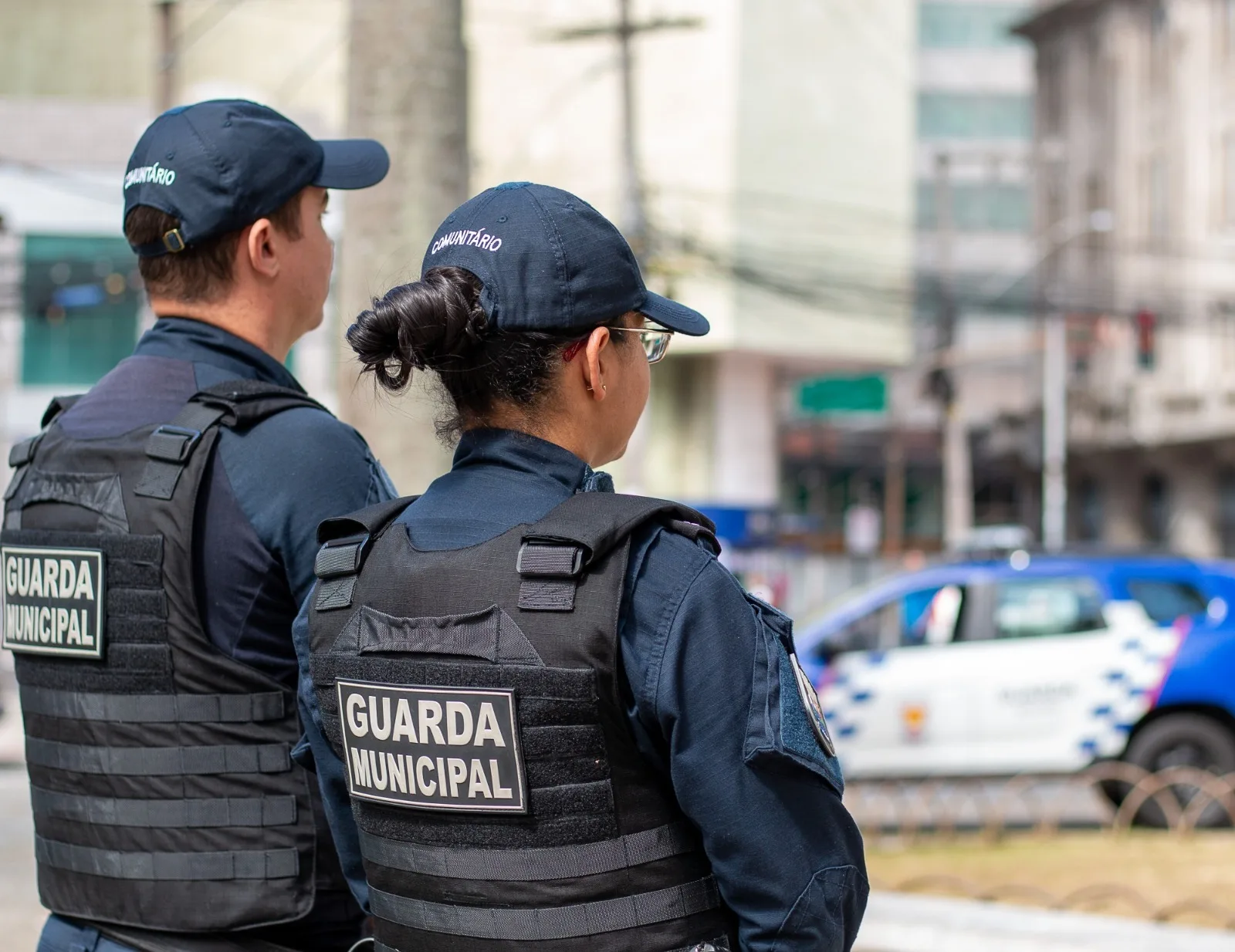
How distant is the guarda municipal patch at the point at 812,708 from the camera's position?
5.27 feet

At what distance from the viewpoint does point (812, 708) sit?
5.33 ft

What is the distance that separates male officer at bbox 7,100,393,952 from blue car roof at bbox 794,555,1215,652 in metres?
8.42

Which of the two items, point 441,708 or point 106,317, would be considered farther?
point 106,317

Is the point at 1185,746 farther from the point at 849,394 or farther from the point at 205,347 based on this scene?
the point at 849,394

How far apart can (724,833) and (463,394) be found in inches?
22.5

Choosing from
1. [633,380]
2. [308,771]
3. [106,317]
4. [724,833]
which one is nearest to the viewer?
[724,833]

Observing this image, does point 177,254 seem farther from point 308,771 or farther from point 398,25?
point 398,25

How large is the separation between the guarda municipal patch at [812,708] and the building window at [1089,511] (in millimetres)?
43561

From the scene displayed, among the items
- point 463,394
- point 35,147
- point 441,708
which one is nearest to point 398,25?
point 463,394

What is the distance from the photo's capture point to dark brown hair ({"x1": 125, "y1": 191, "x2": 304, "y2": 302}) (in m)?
2.24

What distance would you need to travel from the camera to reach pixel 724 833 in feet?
5.08

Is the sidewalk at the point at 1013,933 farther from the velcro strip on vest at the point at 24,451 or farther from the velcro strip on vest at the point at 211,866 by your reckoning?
the velcro strip on vest at the point at 24,451

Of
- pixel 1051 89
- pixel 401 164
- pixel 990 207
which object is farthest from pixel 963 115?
pixel 401 164

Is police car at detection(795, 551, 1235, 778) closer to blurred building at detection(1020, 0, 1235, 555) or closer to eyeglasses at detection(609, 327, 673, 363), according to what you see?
eyeglasses at detection(609, 327, 673, 363)
